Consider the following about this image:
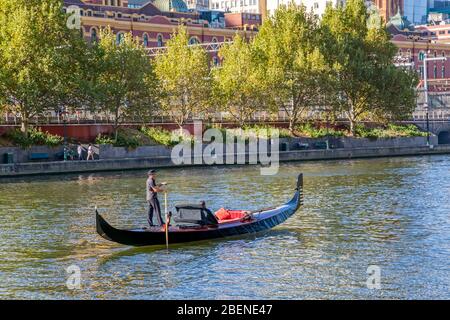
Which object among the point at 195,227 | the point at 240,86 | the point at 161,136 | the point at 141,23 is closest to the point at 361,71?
the point at 240,86

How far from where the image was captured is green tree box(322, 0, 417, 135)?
90.4 meters

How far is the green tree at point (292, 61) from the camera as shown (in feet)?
284

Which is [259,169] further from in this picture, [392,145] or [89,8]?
[89,8]

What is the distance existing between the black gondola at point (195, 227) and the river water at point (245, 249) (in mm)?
352

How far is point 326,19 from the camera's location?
95938 millimetres

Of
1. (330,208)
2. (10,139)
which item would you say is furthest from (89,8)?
(330,208)

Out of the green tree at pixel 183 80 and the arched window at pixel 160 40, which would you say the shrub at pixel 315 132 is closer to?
the green tree at pixel 183 80

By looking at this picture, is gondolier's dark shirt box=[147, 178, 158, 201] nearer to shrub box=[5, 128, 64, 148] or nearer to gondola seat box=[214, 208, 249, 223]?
gondola seat box=[214, 208, 249, 223]

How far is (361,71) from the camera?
90.4 meters

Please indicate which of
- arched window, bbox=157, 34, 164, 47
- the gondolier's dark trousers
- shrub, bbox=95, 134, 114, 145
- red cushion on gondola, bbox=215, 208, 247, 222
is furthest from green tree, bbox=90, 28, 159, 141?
the gondolier's dark trousers

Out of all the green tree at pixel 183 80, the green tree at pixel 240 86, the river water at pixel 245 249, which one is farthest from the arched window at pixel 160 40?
the river water at pixel 245 249

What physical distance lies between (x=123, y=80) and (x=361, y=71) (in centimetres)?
2645

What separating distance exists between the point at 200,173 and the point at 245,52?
2612 cm

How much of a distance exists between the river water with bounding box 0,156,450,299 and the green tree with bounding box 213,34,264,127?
104 ft
